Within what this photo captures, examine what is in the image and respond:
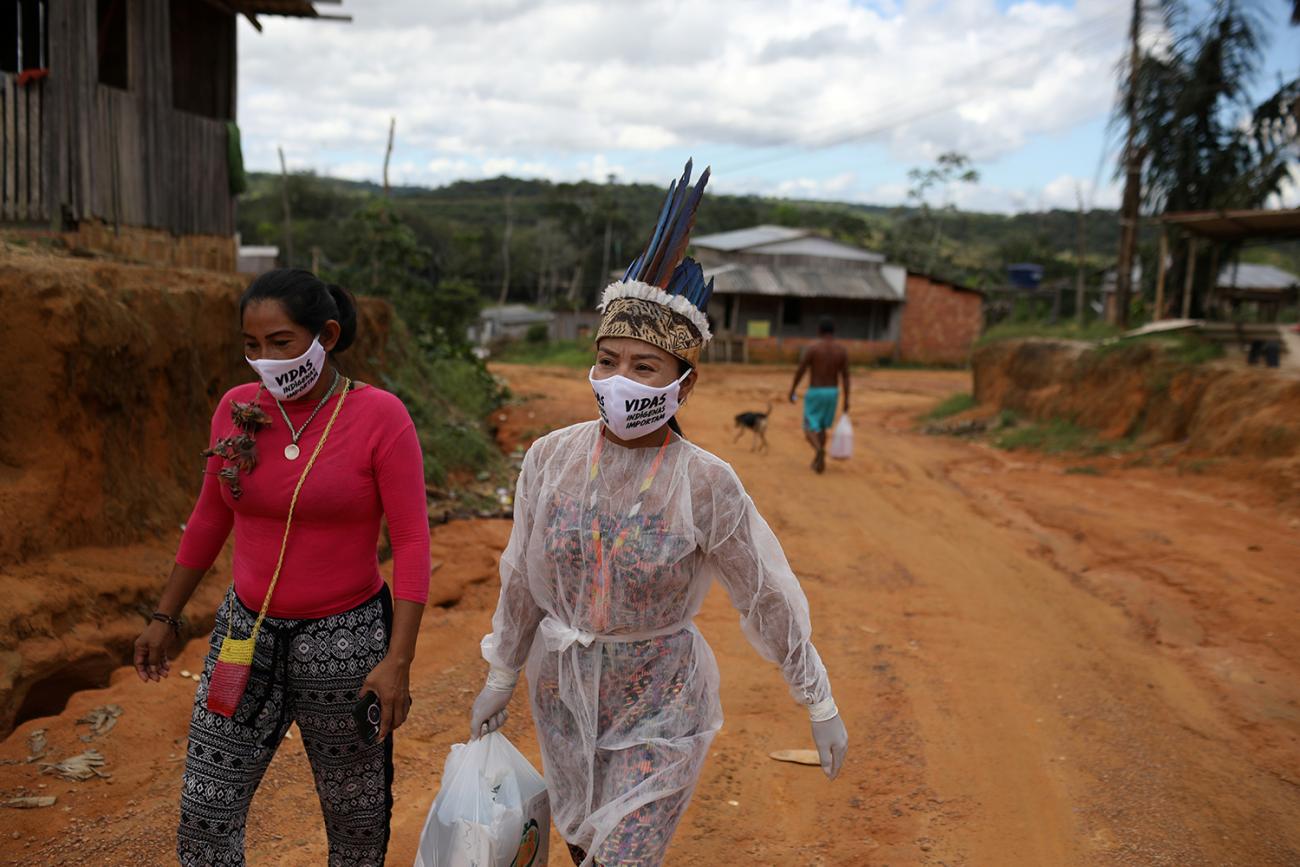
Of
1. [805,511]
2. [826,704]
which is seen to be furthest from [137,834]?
[805,511]

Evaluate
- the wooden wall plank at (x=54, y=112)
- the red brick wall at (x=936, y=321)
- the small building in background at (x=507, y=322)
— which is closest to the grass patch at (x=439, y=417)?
the wooden wall plank at (x=54, y=112)

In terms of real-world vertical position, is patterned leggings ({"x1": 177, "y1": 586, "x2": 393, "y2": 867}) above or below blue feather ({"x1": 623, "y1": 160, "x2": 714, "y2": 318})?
below

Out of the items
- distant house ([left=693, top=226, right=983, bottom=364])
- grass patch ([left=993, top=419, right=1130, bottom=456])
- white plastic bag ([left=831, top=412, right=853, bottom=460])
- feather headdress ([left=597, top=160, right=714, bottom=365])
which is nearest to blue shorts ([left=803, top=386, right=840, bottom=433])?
white plastic bag ([left=831, top=412, right=853, bottom=460])

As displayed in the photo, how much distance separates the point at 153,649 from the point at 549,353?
3131cm

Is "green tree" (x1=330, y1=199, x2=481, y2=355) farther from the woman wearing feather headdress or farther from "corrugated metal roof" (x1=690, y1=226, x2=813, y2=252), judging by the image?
"corrugated metal roof" (x1=690, y1=226, x2=813, y2=252)

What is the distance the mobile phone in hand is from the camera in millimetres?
2570

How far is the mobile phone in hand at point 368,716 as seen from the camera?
101 inches

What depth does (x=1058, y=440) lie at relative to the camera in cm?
1460

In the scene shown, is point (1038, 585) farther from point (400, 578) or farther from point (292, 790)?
point (400, 578)

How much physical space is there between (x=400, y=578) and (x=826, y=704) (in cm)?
121

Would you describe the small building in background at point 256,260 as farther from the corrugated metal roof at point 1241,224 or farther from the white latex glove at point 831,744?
the white latex glove at point 831,744

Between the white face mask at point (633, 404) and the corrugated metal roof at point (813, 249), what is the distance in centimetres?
3154

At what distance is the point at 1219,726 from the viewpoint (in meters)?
5.12

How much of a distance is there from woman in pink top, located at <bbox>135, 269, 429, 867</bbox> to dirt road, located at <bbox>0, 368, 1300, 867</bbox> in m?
1.21
